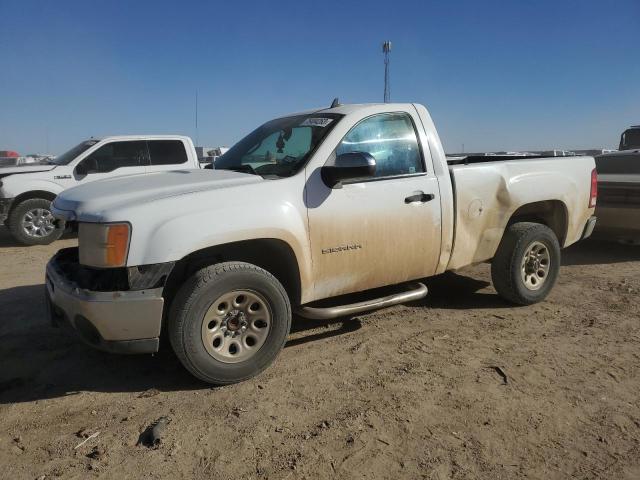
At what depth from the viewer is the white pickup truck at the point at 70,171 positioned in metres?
8.84

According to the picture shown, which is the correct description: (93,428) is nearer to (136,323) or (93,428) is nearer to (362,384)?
(136,323)

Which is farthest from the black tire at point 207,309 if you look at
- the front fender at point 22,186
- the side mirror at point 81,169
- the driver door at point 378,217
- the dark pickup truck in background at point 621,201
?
the side mirror at point 81,169

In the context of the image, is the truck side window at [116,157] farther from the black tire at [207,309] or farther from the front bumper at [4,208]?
the black tire at [207,309]

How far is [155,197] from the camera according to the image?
311 cm

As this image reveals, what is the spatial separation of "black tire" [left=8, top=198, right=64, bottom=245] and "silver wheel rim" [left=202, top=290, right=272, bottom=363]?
22.0 ft

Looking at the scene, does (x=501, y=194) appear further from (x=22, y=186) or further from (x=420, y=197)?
(x=22, y=186)

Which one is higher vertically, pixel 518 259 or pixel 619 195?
pixel 619 195

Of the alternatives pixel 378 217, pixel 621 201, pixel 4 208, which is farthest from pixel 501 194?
pixel 4 208

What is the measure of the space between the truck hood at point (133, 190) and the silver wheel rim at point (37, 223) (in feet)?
19.8

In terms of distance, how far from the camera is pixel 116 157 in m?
9.74

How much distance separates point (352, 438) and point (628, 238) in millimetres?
6537

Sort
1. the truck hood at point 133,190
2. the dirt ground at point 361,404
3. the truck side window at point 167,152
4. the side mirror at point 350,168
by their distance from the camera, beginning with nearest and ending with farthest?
1. the dirt ground at point 361,404
2. the truck hood at point 133,190
3. the side mirror at point 350,168
4. the truck side window at point 167,152

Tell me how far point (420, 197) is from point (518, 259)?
1.38m

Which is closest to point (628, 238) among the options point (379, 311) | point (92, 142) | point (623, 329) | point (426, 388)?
point (623, 329)
